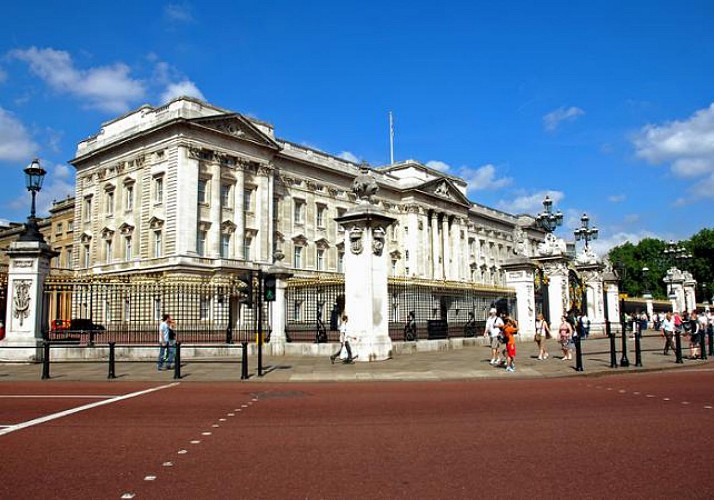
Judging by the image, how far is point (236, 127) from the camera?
5406 cm

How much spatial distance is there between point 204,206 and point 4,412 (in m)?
42.9

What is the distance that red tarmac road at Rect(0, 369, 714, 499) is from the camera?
538cm

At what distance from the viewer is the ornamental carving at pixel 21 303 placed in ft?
63.7

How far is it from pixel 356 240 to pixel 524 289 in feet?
40.3

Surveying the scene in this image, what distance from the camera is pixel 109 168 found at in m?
55.7

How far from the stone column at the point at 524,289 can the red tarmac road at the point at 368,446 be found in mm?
16428

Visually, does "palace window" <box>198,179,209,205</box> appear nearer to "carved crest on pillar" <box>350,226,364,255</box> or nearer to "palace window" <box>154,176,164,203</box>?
"palace window" <box>154,176,164,203</box>

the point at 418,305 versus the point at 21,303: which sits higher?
the point at 21,303

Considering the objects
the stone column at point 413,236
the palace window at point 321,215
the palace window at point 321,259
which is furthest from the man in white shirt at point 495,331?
the stone column at point 413,236

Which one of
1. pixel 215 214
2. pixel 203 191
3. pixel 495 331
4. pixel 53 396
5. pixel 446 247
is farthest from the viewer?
pixel 446 247

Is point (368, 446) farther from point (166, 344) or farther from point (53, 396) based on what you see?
point (166, 344)

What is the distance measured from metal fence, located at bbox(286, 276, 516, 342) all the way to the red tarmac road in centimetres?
1117

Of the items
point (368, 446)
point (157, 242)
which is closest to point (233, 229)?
point (157, 242)

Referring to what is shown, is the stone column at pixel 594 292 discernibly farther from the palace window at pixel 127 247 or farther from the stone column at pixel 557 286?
the palace window at pixel 127 247
